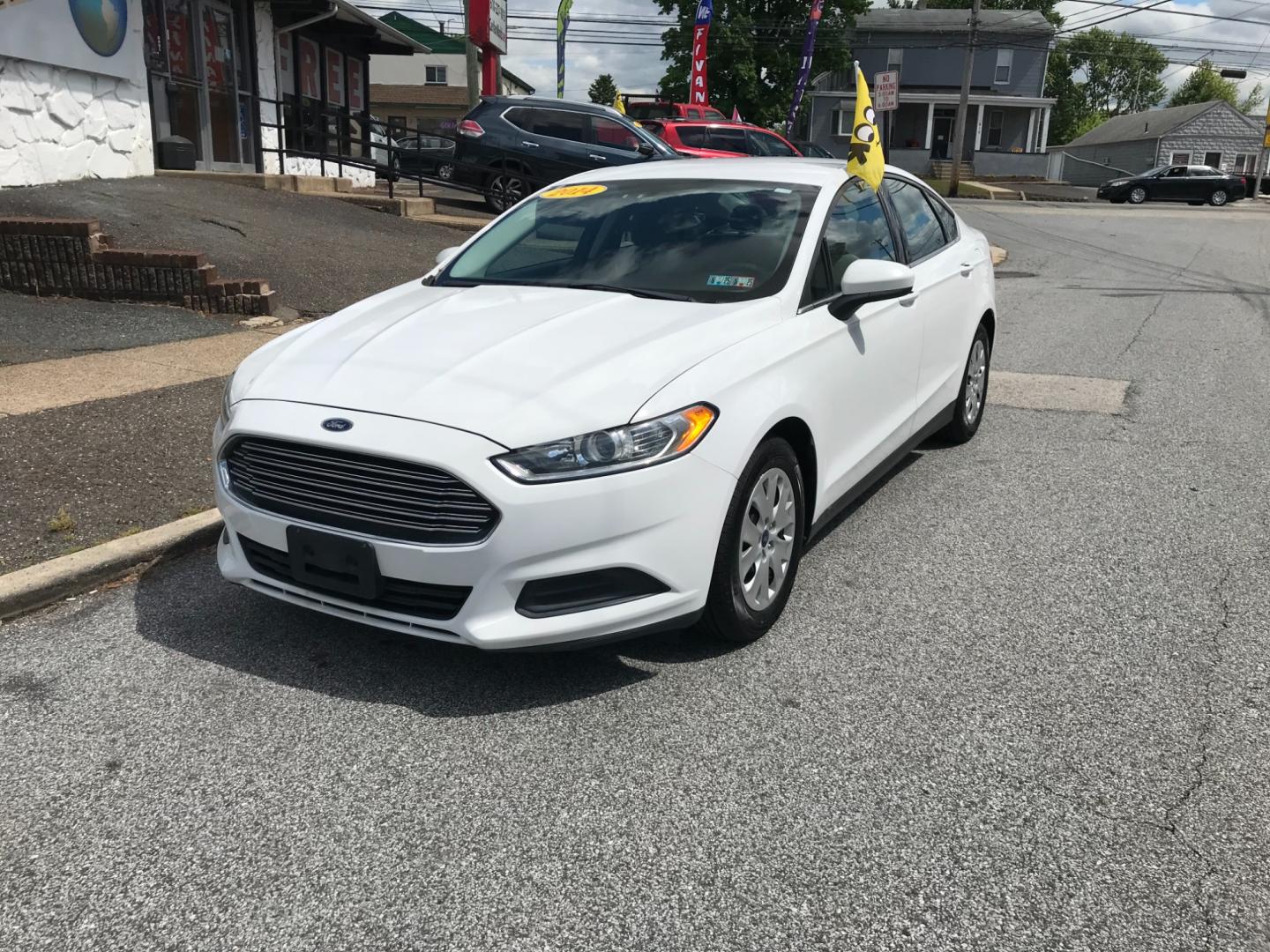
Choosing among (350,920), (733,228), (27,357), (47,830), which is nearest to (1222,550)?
(733,228)

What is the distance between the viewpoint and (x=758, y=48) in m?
50.5

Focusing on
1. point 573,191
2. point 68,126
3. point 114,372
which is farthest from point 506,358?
point 68,126

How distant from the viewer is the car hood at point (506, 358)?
3209 mm

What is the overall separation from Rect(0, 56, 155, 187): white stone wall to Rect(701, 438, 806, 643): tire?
10.6m

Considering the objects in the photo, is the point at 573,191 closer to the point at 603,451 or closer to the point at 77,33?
the point at 603,451

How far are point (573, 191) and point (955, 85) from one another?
57.2m

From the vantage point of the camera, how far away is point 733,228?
4465 millimetres

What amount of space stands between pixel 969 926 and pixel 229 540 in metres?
2.65

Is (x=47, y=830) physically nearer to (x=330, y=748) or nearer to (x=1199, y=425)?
(x=330, y=748)

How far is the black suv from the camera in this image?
54.2 feet

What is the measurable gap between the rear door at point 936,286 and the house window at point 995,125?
2253 inches

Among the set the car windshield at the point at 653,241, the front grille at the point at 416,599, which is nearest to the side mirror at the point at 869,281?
the car windshield at the point at 653,241

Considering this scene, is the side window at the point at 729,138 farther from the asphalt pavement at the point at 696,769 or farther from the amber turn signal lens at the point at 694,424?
the amber turn signal lens at the point at 694,424

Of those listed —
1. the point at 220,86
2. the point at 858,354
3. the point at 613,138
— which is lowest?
the point at 858,354
